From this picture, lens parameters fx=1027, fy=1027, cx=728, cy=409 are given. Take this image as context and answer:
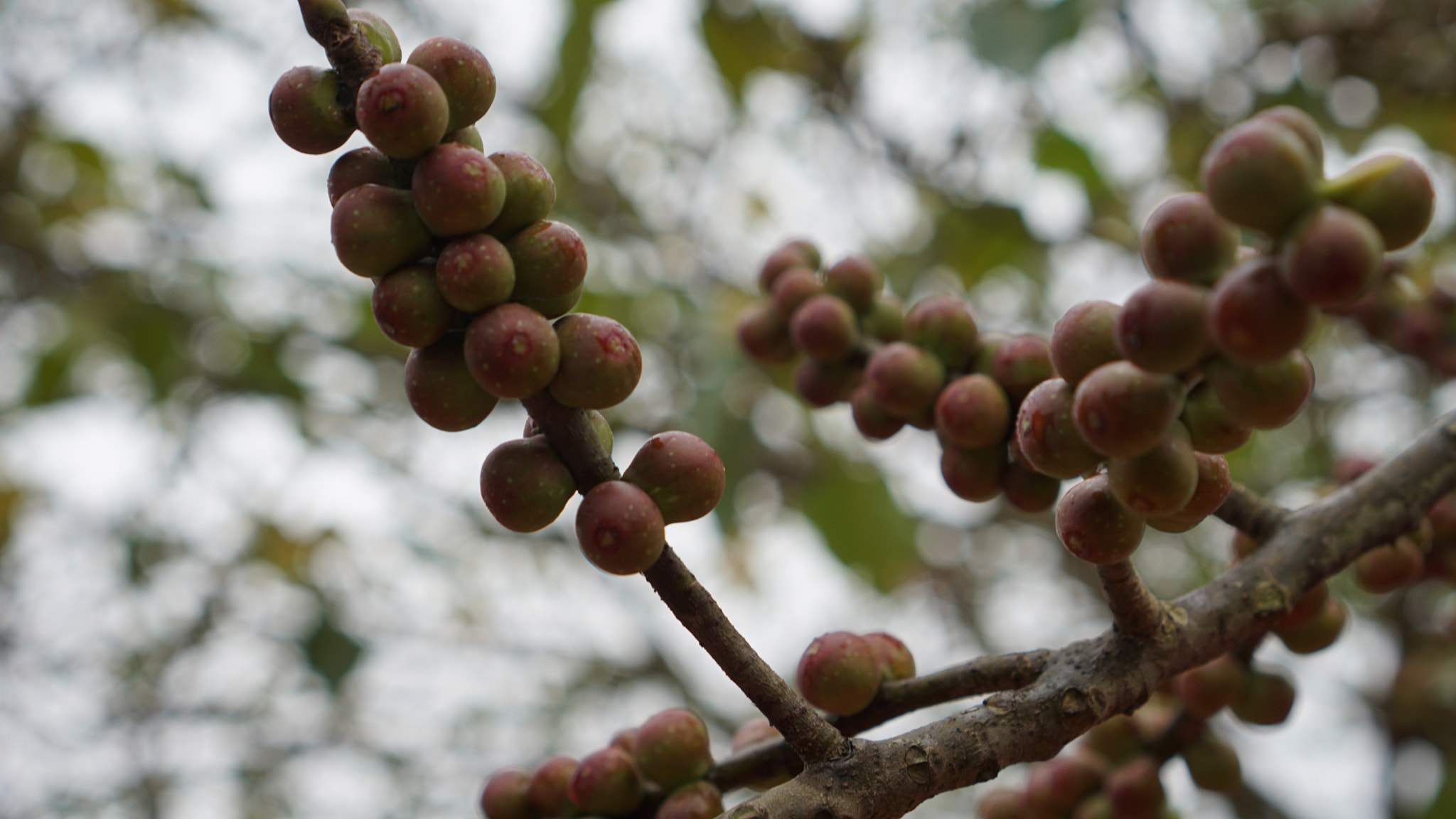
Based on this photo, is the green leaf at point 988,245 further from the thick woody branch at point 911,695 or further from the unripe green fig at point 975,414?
the thick woody branch at point 911,695

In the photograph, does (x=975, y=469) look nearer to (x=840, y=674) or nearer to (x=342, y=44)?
(x=840, y=674)

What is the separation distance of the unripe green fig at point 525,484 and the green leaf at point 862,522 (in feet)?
6.29

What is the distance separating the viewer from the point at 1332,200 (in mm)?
539

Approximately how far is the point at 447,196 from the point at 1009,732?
58 cm

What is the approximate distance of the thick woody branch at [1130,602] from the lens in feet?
2.63

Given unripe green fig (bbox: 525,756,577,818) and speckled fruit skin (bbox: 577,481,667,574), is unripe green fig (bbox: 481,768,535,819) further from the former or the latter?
speckled fruit skin (bbox: 577,481,667,574)

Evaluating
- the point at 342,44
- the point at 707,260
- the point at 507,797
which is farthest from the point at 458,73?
the point at 707,260

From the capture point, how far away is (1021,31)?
2.06 metres

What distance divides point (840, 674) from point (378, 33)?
619 mm

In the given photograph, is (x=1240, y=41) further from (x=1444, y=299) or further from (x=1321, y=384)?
(x=1444, y=299)

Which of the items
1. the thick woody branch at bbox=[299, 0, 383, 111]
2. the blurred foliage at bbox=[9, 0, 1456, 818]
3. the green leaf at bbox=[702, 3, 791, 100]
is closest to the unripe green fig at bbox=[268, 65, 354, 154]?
the thick woody branch at bbox=[299, 0, 383, 111]

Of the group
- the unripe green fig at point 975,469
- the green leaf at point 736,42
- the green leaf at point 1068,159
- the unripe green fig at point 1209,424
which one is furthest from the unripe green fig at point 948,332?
the green leaf at point 736,42

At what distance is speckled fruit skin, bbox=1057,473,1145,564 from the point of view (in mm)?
705

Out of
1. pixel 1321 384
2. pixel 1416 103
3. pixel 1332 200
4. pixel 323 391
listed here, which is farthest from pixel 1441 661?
pixel 323 391
